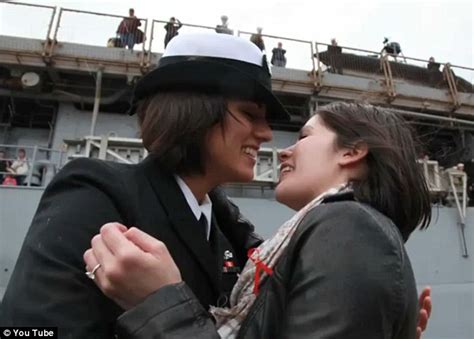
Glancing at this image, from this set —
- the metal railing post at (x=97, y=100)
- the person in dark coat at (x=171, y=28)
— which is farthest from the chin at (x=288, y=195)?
the person in dark coat at (x=171, y=28)

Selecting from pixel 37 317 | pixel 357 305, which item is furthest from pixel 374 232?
pixel 37 317

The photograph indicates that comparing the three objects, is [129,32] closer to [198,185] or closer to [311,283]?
[198,185]

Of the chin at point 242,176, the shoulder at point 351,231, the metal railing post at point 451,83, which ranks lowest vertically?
the shoulder at point 351,231

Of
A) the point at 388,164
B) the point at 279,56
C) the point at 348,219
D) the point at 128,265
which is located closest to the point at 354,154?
the point at 388,164

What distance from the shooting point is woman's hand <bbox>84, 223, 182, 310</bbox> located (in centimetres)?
67

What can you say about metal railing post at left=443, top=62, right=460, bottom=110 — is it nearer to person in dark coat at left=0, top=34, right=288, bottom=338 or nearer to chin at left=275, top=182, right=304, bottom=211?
person in dark coat at left=0, top=34, right=288, bottom=338

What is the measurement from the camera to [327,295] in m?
0.66

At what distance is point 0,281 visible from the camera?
17.5 ft

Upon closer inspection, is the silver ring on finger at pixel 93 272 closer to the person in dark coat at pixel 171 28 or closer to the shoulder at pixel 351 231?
the shoulder at pixel 351 231

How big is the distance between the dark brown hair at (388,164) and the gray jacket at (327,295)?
16cm

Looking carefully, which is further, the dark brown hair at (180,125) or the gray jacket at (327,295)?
the dark brown hair at (180,125)

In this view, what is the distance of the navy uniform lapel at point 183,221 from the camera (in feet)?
3.35

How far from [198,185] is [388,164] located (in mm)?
600

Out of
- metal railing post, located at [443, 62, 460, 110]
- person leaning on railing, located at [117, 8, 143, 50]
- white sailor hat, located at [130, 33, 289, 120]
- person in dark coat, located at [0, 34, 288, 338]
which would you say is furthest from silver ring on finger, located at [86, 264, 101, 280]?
metal railing post, located at [443, 62, 460, 110]
